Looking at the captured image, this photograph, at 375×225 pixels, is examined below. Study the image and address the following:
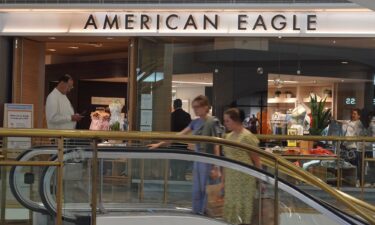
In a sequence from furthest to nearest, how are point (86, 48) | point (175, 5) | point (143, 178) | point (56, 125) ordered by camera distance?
point (86, 48) < point (175, 5) < point (56, 125) < point (143, 178)

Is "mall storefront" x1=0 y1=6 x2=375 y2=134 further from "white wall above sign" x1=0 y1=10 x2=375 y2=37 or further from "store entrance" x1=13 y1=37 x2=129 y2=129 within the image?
"store entrance" x1=13 y1=37 x2=129 y2=129

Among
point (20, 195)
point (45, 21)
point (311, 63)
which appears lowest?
point (20, 195)

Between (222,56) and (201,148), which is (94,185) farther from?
(222,56)

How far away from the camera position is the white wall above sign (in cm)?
1136

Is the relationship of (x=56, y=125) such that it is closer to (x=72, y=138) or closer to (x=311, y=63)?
(x=72, y=138)

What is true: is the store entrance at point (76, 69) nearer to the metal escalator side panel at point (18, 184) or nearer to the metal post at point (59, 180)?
the metal escalator side panel at point (18, 184)

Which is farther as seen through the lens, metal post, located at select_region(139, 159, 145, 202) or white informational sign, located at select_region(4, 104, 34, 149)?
white informational sign, located at select_region(4, 104, 34, 149)

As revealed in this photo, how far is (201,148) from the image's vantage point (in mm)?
5262

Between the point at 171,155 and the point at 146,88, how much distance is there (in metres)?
6.86

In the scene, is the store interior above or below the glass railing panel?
above

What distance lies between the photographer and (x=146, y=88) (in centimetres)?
1212

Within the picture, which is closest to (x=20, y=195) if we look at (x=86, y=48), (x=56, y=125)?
(x=56, y=125)

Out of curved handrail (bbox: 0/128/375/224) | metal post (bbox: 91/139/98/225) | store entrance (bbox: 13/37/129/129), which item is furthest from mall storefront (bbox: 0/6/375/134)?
metal post (bbox: 91/139/98/225)

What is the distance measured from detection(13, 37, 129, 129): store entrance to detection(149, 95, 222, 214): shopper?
588 cm
